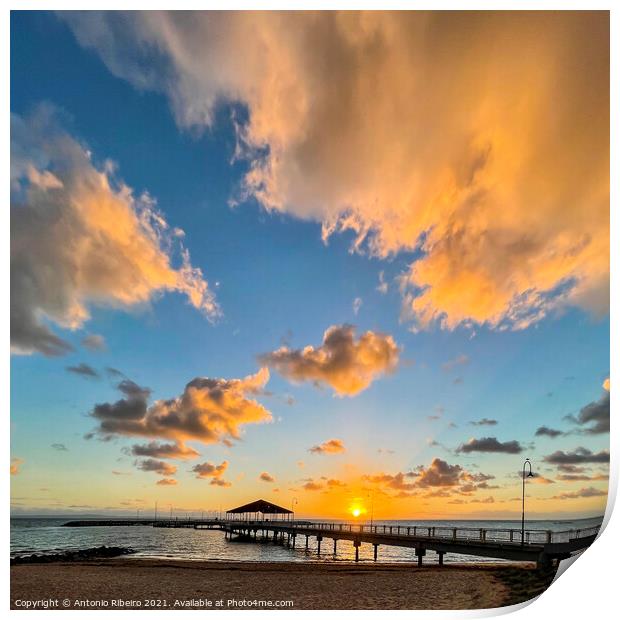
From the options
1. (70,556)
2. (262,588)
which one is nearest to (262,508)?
(70,556)

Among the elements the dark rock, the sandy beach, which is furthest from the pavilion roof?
the sandy beach

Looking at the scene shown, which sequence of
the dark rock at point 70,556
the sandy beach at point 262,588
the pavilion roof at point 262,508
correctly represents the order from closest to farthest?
the sandy beach at point 262,588
the dark rock at point 70,556
the pavilion roof at point 262,508

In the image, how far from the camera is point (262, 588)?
13.8m

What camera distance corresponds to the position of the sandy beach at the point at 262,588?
11883 millimetres

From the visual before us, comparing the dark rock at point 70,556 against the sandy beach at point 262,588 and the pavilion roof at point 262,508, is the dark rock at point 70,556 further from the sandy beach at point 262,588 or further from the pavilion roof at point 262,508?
the pavilion roof at point 262,508

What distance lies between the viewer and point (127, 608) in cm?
1161

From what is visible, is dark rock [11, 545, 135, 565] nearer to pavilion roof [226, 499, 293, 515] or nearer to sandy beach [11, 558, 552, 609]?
sandy beach [11, 558, 552, 609]

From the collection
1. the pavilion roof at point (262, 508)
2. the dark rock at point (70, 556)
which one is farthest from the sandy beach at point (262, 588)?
the pavilion roof at point (262, 508)

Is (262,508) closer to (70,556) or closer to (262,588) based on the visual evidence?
(70,556)

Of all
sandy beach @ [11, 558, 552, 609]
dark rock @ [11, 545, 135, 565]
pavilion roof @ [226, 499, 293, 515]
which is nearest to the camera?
sandy beach @ [11, 558, 552, 609]

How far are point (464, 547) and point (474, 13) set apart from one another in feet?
53.4

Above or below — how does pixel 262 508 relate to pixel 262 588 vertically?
below

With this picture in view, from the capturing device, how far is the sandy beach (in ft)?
39.0
